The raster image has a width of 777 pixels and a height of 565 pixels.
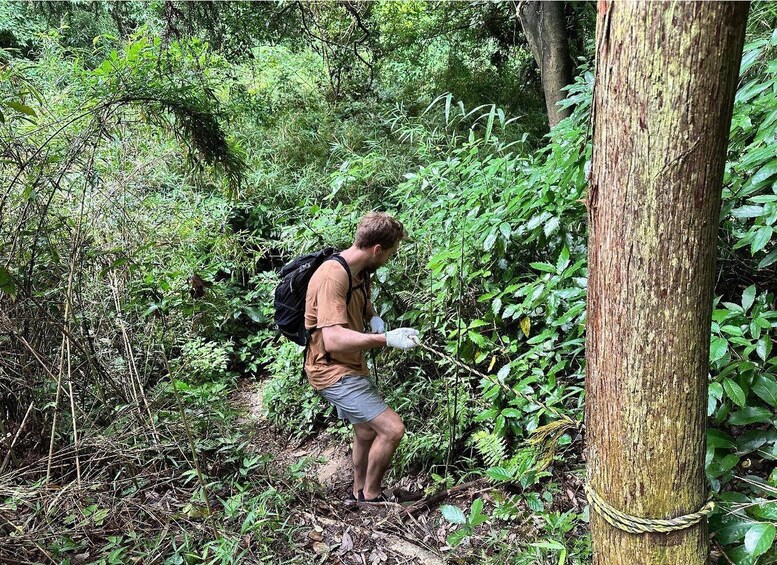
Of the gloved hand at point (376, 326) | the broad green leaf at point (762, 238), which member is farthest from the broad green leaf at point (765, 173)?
the gloved hand at point (376, 326)

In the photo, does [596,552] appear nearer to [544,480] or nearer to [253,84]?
[544,480]

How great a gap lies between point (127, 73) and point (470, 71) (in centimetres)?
560

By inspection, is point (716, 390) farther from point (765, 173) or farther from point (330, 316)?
point (330, 316)

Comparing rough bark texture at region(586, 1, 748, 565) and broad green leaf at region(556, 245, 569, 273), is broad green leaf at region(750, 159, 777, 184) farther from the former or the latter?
rough bark texture at region(586, 1, 748, 565)

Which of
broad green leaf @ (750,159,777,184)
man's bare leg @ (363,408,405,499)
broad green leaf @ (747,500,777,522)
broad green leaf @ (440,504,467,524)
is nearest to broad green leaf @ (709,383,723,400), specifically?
broad green leaf @ (747,500,777,522)

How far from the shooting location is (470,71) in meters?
7.58

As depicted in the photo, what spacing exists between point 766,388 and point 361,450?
7.34ft

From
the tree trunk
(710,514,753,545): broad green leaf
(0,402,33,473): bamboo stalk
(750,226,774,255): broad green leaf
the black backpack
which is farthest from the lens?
the tree trunk

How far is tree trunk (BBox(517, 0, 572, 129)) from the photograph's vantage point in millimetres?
5484

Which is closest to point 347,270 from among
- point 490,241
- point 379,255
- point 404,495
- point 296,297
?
point 379,255

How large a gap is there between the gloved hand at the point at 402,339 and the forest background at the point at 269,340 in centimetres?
50

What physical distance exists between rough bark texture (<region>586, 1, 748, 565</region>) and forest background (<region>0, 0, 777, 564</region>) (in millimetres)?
331

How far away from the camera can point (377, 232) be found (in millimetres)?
2854

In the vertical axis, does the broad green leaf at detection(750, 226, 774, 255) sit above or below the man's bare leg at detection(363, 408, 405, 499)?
above
